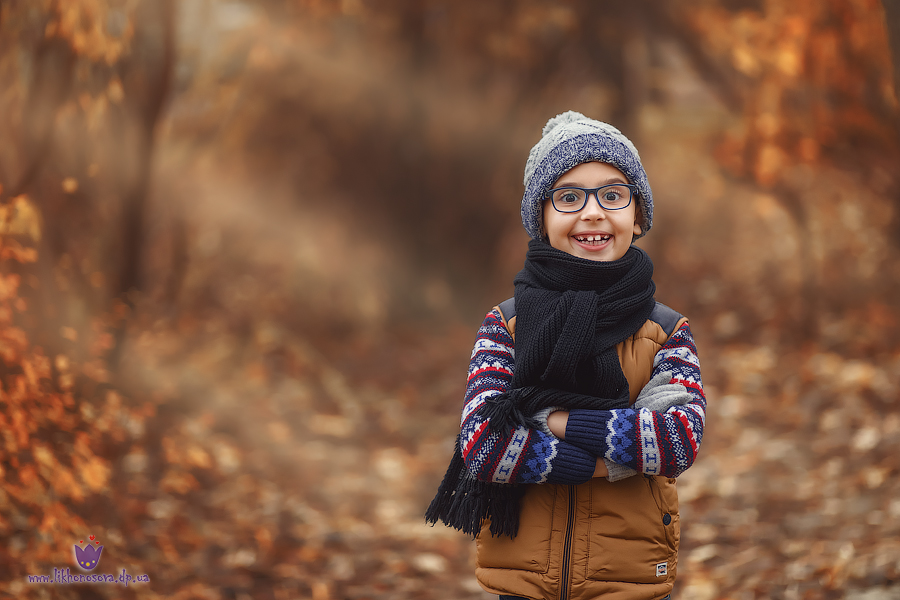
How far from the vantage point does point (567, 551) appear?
153 cm

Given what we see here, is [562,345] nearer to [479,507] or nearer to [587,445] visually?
[587,445]

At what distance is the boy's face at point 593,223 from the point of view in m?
1.58

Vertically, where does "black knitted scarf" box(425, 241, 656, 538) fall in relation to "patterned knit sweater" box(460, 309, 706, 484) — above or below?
above

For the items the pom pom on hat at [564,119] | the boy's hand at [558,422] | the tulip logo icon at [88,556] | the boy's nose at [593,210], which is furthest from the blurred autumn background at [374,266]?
the boy's hand at [558,422]

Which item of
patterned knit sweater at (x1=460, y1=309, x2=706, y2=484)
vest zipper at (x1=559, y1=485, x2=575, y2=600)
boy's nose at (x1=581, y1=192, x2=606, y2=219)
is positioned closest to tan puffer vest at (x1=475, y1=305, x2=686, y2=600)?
vest zipper at (x1=559, y1=485, x2=575, y2=600)

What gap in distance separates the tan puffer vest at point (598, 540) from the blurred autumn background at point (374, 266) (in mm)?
1918

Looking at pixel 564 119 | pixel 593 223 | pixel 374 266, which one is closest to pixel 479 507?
pixel 593 223

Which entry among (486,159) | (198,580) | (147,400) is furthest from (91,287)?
(486,159)

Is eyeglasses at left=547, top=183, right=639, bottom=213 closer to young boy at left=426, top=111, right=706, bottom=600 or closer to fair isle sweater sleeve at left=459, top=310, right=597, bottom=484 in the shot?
young boy at left=426, top=111, right=706, bottom=600

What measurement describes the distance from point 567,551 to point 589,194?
2.42 ft

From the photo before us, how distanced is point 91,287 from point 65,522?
1.31 metres

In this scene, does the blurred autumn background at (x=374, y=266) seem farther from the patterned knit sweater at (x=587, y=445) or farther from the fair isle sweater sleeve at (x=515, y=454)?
the fair isle sweater sleeve at (x=515, y=454)

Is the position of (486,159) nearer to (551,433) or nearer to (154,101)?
(154,101)

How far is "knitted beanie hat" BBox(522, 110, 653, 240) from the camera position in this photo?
158 cm
